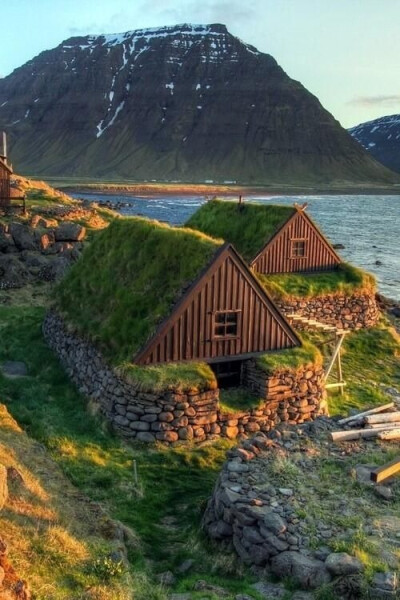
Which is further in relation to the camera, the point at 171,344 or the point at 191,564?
the point at 171,344

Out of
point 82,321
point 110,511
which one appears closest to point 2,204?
point 82,321

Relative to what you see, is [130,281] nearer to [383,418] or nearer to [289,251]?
[383,418]

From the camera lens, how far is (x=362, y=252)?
7262 cm

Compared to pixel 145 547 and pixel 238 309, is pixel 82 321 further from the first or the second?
pixel 145 547

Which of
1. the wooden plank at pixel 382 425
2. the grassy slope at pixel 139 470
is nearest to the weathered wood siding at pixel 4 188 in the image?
the grassy slope at pixel 139 470

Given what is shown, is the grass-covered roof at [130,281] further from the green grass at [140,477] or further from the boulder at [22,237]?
the boulder at [22,237]

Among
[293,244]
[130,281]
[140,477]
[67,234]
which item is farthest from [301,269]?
[140,477]

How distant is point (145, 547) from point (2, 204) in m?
42.0

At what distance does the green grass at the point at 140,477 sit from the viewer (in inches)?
483

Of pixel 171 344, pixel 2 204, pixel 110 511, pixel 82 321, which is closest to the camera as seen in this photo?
pixel 110 511

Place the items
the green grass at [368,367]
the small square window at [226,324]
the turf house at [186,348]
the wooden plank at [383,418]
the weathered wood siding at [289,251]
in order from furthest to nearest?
1. the weathered wood siding at [289,251]
2. the green grass at [368,367]
3. the small square window at [226,324]
4. the turf house at [186,348]
5. the wooden plank at [383,418]

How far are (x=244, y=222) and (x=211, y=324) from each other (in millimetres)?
17583

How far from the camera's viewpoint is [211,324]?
1997 centimetres

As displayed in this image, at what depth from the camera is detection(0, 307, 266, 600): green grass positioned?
12266mm
